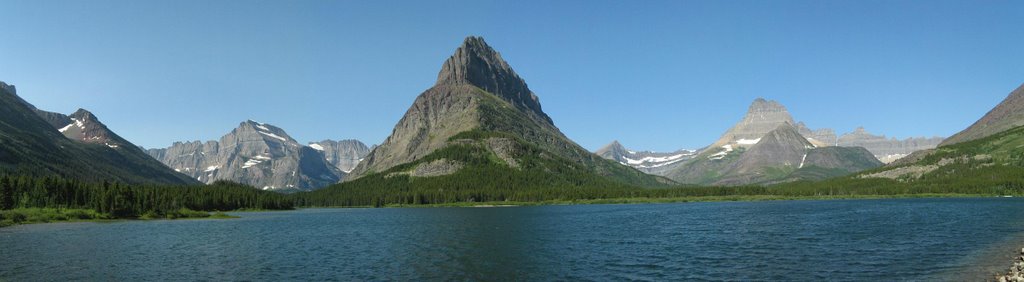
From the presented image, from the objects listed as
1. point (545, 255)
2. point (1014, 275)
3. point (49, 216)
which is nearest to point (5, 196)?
point (49, 216)

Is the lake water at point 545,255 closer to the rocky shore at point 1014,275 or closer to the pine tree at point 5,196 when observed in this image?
the rocky shore at point 1014,275

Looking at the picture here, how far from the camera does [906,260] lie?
226 feet

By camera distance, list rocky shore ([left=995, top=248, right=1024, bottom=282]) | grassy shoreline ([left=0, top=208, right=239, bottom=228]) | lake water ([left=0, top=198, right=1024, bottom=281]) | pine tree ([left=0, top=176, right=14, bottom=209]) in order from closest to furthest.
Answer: rocky shore ([left=995, top=248, right=1024, bottom=282]), lake water ([left=0, top=198, right=1024, bottom=281]), grassy shoreline ([left=0, top=208, right=239, bottom=228]), pine tree ([left=0, top=176, right=14, bottom=209])

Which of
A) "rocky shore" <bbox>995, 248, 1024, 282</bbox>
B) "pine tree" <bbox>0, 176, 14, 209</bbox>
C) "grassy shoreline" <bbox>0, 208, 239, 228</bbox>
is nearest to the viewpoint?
"rocky shore" <bbox>995, 248, 1024, 282</bbox>

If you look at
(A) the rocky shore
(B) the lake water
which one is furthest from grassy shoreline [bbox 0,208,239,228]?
(A) the rocky shore

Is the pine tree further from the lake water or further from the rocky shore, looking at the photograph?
the rocky shore

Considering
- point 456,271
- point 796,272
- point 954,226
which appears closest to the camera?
point 796,272

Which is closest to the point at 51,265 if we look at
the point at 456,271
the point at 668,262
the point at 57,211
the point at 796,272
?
the point at 456,271

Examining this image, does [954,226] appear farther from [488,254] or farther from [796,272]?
[488,254]

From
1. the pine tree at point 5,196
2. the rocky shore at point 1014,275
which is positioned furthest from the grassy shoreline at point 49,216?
the rocky shore at point 1014,275

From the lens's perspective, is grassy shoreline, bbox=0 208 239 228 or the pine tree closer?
grassy shoreline, bbox=0 208 239 228

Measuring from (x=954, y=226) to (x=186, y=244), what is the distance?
134 m

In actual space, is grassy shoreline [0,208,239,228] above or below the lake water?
above

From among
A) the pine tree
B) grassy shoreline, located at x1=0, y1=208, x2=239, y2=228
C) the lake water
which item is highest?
the pine tree
